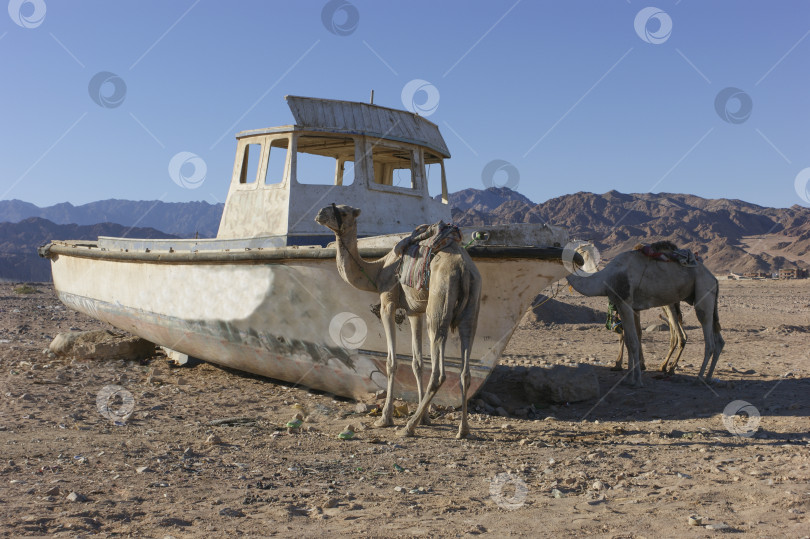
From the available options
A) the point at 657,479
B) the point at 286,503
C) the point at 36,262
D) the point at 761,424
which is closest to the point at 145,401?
the point at 286,503

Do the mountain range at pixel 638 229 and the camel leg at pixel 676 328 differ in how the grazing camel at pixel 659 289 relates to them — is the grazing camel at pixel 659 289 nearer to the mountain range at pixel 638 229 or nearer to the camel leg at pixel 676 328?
the camel leg at pixel 676 328

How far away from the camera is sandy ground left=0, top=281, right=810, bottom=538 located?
12.3ft

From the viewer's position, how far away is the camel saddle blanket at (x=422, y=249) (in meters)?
5.97

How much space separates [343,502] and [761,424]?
4.29m

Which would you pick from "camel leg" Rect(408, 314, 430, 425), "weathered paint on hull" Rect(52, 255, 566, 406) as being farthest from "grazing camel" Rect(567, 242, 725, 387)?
"camel leg" Rect(408, 314, 430, 425)

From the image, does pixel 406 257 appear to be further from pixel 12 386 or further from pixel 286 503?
pixel 12 386

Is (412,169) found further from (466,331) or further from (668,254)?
(466,331)

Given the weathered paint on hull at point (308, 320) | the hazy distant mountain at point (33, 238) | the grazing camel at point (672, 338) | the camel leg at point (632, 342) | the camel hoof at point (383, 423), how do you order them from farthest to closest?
the hazy distant mountain at point (33, 238) < the grazing camel at point (672, 338) < the camel leg at point (632, 342) < the weathered paint on hull at point (308, 320) < the camel hoof at point (383, 423)

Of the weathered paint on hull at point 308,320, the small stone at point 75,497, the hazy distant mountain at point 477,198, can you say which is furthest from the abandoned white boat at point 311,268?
the hazy distant mountain at point 477,198

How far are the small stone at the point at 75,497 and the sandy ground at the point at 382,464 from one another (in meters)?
0.02

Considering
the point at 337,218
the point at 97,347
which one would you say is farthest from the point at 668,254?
the point at 97,347

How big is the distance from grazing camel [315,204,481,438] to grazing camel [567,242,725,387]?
3.30 metres

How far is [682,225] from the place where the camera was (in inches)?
2785

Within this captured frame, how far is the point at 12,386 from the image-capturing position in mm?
7391
